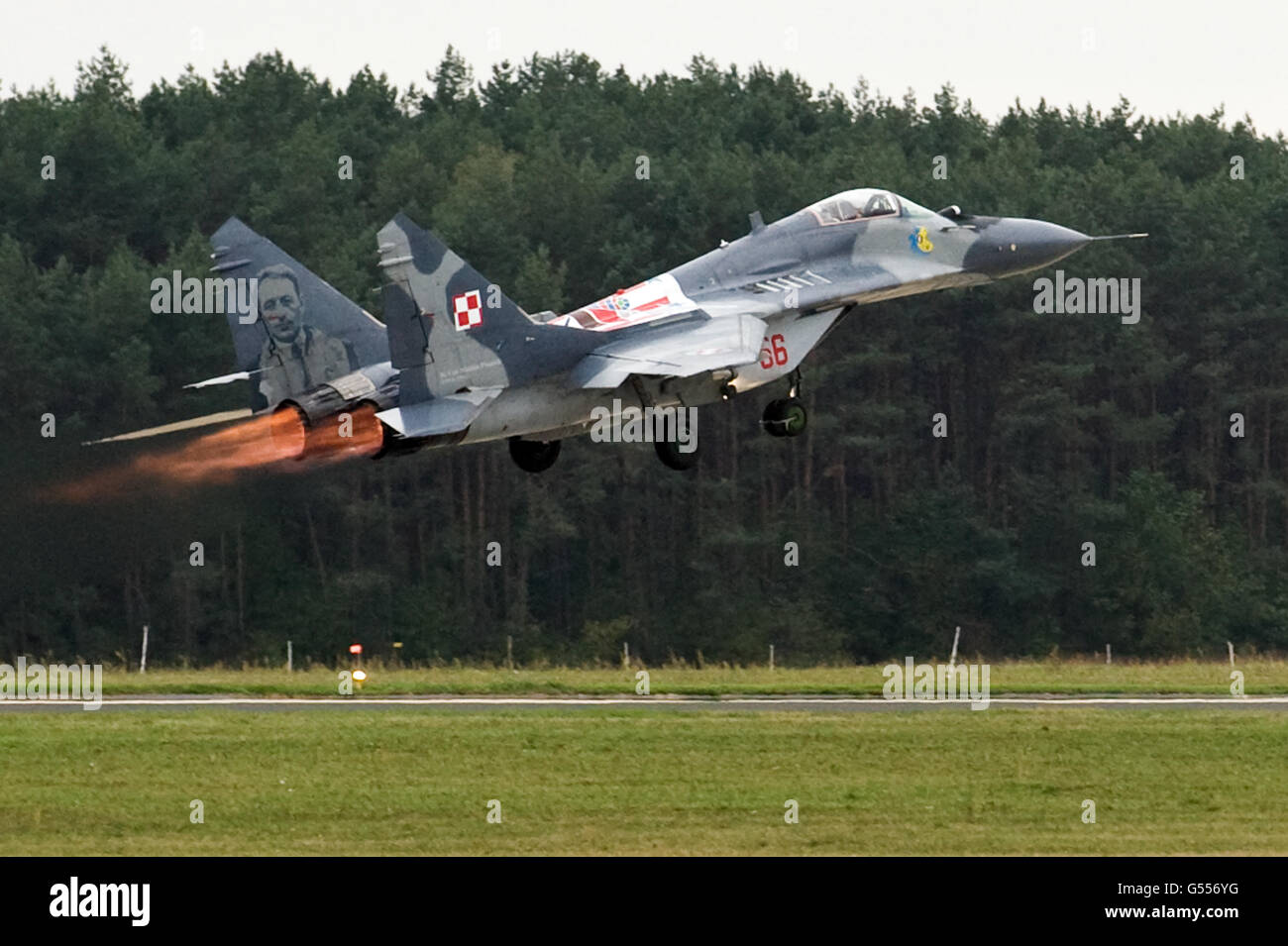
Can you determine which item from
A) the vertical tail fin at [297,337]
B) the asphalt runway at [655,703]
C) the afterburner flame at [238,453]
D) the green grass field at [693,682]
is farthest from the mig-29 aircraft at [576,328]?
the green grass field at [693,682]

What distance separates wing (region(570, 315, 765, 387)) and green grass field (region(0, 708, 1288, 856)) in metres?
4.39

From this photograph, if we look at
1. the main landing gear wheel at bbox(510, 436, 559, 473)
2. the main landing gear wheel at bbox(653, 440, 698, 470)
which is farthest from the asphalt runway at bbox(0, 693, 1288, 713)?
the main landing gear wheel at bbox(510, 436, 559, 473)

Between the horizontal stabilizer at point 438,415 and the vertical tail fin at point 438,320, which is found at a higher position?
the vertical tail fin at point 438,320

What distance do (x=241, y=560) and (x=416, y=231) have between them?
3930 centimetres

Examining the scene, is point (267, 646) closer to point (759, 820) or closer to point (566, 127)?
point (566, 127)

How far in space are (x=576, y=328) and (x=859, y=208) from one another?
17.3 feet

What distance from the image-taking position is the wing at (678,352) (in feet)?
101

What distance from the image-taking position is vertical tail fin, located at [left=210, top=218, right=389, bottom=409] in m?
32.0

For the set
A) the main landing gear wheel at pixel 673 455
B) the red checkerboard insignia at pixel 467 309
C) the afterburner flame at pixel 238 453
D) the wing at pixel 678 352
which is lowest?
the main landing gear wheel at pixel 673 455

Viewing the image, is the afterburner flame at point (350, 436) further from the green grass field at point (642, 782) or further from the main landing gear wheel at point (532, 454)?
the green grass field at point (642, 782)

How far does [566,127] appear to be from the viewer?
90875mm

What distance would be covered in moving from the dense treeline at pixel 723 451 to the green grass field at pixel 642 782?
105ft

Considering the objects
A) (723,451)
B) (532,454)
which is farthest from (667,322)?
(723,451)

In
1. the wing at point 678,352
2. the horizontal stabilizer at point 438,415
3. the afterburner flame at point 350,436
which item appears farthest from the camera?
the wing at point 678,352
